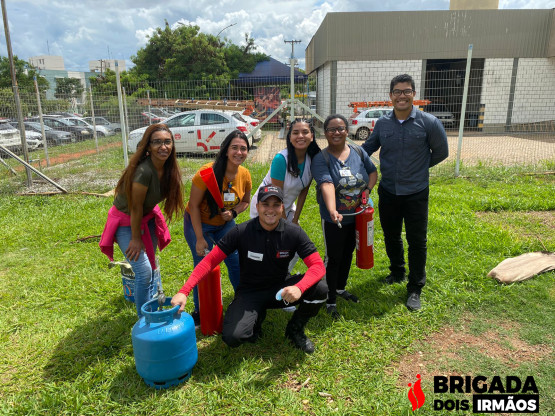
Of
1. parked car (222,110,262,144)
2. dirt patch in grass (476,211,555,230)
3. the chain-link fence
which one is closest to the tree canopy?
the chain-link fence

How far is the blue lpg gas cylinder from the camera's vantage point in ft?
8.29

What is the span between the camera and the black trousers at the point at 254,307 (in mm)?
2820

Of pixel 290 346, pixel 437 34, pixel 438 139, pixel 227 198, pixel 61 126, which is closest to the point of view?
pixel 290 346

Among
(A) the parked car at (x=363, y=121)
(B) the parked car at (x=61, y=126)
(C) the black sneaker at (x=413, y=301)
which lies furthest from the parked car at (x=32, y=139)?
(C) the black sneaker at (x=413, y=301)

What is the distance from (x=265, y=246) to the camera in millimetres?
2934

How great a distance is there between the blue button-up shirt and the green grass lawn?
115 cm

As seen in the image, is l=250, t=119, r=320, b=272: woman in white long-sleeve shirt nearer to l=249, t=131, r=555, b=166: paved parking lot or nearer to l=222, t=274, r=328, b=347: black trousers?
l=222, t=274, r=328, b=347: black trousers

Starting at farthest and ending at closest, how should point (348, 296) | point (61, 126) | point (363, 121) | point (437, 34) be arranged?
point (437, 34)
point (363, 121)
point (61, 126)
point (348, 296)

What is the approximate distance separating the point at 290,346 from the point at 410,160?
1.89 m

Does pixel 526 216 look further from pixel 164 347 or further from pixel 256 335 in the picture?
pixel 164 347

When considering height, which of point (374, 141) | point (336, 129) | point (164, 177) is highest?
point (336, 129)

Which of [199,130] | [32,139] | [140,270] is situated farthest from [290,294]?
[32,139]

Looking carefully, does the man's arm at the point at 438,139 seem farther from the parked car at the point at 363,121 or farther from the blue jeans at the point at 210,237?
the parked car at the point at 363,121

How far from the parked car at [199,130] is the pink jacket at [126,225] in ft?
26.6
